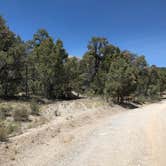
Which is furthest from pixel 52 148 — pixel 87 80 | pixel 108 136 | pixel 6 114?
pixel 87 80

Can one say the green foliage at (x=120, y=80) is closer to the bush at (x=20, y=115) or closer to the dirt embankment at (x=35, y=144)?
the dirt embankment at (x=35, y=144)

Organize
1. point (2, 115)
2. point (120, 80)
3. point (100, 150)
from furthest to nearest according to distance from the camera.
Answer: point (120, 80)
point (2, 115)
point (100, 150)

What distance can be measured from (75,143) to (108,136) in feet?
6.67

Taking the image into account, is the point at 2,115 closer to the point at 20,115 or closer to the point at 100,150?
the point at 20,115

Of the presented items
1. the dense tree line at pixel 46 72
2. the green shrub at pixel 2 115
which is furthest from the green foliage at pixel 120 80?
the green shrub at pixel 2 115

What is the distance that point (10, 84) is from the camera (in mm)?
27312

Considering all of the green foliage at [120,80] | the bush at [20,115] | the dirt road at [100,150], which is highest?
the green foliage at [120,80]

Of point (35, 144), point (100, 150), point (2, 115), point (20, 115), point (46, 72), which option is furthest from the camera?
point (46, 72)

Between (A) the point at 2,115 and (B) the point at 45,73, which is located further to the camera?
(B) the point at 45,73

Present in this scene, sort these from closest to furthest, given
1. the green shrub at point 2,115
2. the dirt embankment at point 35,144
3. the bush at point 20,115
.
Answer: the dirt embankment at point 35,144 < the green shrub at point 2,115 < the bush at point 20,115

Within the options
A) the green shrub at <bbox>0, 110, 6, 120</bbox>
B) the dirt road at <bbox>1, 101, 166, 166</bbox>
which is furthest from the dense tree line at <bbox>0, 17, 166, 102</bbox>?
the dirt road at <bbox>1, 101, 166, 166</bbox>

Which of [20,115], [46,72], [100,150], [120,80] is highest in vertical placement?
[46,72]

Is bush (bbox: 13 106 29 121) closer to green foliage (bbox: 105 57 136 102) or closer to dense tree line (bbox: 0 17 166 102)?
dense tree line (bbox: 0 17 166 102)

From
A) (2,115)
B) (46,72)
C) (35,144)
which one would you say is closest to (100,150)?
(35,144)
